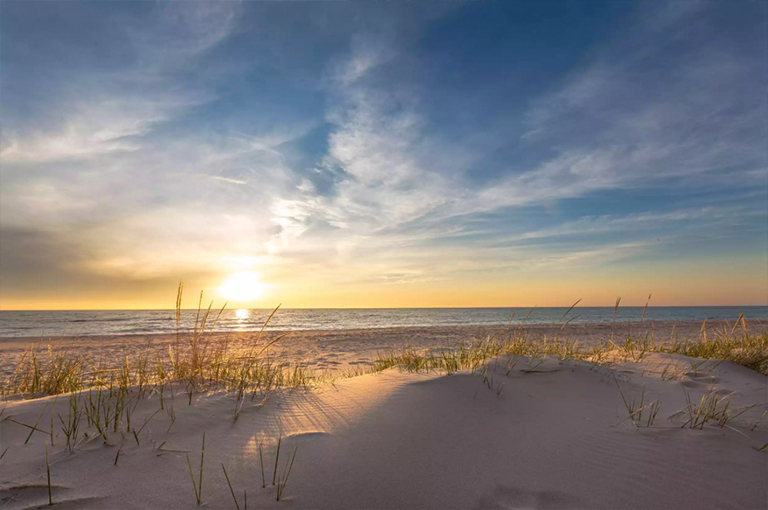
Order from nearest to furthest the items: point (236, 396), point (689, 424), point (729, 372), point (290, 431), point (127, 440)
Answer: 1. point (127, 440)
2. point (290, 431)
3. point (689, 424)
4. point (236, 396)
5. point (729, 372)

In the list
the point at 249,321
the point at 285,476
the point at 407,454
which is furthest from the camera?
the point at 249,321

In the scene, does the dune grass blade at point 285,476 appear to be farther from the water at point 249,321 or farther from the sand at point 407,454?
the water at point 249,321

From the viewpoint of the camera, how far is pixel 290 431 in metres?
2.36

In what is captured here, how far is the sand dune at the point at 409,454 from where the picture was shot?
5.67 ft

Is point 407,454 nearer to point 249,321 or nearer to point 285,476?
point 285,476

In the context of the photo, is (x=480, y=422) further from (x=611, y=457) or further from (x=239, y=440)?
(x=239, y=440)

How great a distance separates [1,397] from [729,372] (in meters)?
7.33

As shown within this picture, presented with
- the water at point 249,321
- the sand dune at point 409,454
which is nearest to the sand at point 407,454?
the sand dune at point 409,454

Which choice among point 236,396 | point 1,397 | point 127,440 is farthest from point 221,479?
point 1,397

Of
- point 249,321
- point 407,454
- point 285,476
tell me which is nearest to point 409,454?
point 407,454

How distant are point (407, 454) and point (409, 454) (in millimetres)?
11

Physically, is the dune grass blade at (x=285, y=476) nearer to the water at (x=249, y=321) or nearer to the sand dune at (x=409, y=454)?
the sand dune at (x=409, y=454)

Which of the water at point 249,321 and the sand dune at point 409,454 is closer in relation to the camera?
the sand dune at point 409,454

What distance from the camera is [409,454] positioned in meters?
2.09
